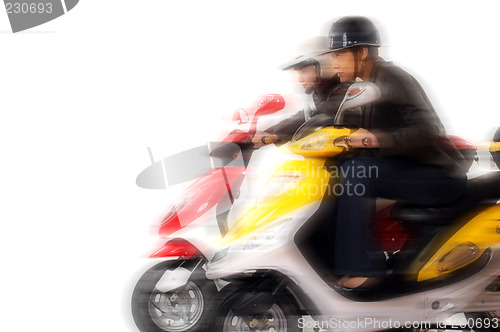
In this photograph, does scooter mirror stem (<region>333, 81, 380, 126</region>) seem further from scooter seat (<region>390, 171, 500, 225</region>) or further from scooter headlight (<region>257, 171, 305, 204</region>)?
scooter seat (<region>390, 171, 500, 225</region>)

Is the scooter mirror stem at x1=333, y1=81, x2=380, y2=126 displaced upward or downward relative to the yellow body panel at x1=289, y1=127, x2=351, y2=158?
upward

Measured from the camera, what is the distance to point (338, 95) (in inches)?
79.8

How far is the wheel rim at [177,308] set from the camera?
2.05 meters

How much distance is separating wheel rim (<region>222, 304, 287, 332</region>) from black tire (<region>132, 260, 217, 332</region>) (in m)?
0.09

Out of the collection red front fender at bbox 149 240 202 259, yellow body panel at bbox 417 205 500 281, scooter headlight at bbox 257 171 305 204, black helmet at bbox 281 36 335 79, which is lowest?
yellow body panel at bbox 417 205 500 281

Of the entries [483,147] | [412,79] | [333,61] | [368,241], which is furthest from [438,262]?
[333,61]

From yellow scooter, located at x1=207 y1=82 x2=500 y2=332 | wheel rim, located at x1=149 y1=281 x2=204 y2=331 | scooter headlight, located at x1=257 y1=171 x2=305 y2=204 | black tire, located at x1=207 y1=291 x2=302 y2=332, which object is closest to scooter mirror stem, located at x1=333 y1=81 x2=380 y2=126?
yellow scooter, located at x1=207 y1=82 x2=500 y2=332

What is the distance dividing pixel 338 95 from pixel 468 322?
0.90 metres

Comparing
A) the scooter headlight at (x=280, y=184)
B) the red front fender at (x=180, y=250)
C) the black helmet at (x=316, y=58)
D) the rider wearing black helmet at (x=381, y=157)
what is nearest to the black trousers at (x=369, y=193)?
the rider wearing black helmet at (x=381, y=157)

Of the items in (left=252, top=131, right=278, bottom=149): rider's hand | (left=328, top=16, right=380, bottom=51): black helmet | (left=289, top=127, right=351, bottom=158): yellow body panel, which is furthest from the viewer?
(left=252, top=131, right=278, bottom=149): rider's hand

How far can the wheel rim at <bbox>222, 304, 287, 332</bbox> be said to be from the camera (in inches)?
77.7

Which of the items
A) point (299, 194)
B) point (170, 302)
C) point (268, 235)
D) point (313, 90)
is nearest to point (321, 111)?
point (313, 90)

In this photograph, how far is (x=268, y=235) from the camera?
1900 mm

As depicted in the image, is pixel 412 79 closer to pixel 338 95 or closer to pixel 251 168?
pixel 338 95
